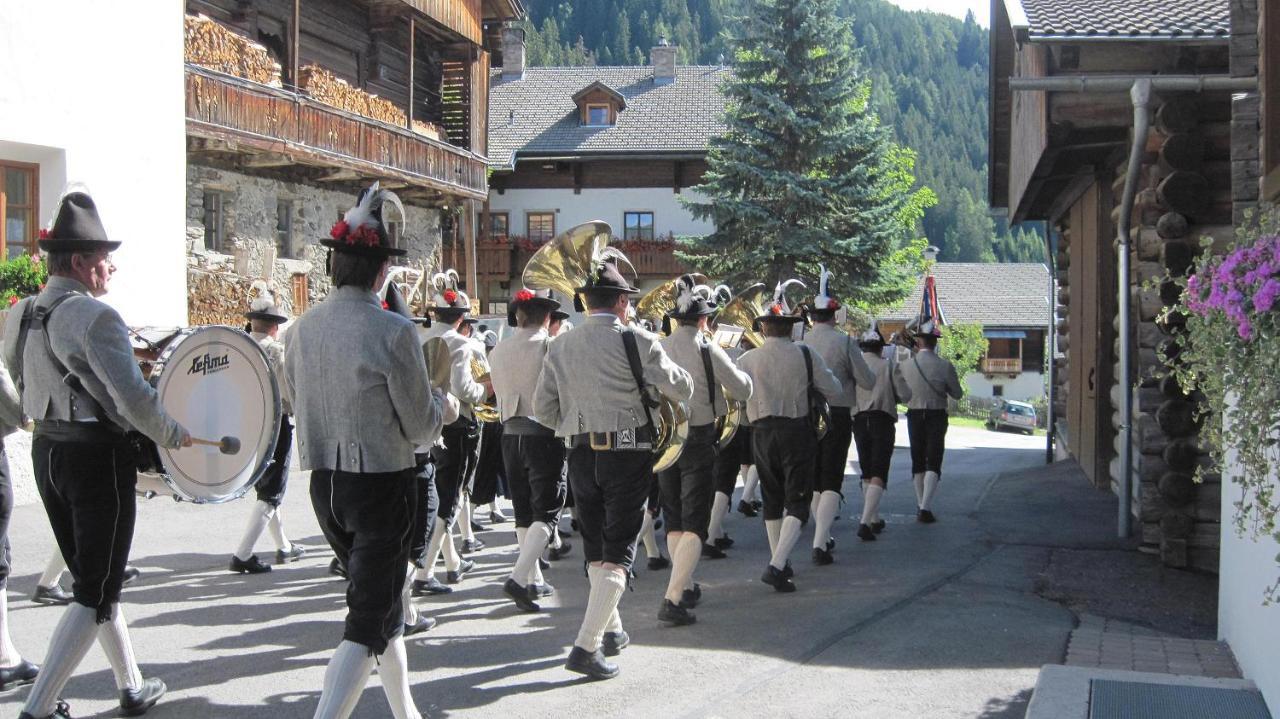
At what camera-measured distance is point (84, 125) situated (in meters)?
14.7

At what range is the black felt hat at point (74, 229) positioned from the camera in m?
5.38

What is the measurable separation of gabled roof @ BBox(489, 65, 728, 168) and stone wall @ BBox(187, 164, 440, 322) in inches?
757

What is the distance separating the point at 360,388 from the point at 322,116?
1825 centimetres

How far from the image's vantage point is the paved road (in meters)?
5.96

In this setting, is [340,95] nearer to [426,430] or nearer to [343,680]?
[426,430]

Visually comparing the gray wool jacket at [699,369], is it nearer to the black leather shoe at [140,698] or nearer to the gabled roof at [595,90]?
the black leather shoe at [140,698]

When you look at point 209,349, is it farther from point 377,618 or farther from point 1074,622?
point 1074,622

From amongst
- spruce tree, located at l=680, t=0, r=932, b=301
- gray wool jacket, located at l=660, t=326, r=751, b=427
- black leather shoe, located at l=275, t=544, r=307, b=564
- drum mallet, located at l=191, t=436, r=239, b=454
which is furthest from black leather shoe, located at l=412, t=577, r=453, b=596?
spruce tree, located at l=680, t=0, r=932, b=301

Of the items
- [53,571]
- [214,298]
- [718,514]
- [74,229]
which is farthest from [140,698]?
[214,298]

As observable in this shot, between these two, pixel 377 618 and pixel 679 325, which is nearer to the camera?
pixel 377 618

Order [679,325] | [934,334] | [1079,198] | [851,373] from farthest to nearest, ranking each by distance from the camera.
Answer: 1. [1079,198]
2. [934,334]
3. [851,373]
4. [679,325]

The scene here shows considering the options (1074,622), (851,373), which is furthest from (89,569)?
(851,373)

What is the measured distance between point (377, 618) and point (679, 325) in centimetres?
422

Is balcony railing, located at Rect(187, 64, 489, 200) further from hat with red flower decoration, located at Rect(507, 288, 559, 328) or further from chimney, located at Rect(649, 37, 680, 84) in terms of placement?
chimney, located at Rect(649, 37, 680, 84)
